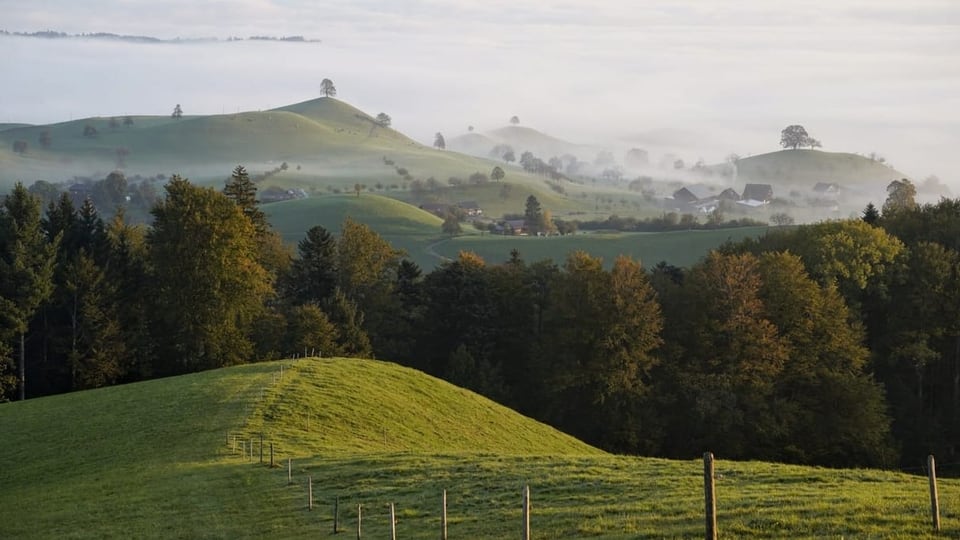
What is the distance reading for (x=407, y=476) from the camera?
98.8 feet

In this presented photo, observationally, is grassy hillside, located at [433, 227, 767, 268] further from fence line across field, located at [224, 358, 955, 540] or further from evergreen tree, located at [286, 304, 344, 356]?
fence line across field, located at [224, 358, 955, 540]

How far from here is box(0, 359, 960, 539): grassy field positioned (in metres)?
20.6

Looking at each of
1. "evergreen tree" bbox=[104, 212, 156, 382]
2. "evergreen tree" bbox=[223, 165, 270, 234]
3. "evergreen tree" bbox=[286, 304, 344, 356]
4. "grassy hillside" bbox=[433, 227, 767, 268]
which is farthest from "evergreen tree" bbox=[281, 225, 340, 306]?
"grassy hillside" bbox=[433, 227, 767, 268]

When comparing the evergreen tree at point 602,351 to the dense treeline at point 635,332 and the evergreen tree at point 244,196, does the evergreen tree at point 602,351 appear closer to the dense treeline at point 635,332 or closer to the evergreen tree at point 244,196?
the dense treeline at point 635,332

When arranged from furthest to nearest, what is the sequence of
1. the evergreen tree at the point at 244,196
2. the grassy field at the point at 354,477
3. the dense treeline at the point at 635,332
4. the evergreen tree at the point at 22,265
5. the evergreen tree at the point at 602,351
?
the evergreen tree at the point at 244,196 < the evergreen tree at the point at 602,351 < the evergreen tree at the point at 22,265 < the dense treeline at the point at 635,332 < the grassy field at the point at 354,477

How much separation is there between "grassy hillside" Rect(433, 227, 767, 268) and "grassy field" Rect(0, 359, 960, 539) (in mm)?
98939

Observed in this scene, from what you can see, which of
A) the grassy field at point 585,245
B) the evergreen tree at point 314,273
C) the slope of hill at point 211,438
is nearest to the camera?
the slope of hill at point 211,438

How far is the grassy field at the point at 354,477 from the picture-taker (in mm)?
20609

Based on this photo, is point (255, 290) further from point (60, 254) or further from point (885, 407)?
point (885, 407)

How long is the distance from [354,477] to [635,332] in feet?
152

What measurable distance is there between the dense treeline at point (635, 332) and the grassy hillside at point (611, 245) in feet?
224

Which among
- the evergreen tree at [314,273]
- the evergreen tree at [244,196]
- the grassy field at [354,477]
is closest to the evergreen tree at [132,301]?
the evergreen tree at [244,196]

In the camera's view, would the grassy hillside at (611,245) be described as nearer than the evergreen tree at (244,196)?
No

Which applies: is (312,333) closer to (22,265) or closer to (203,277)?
(203,277)
